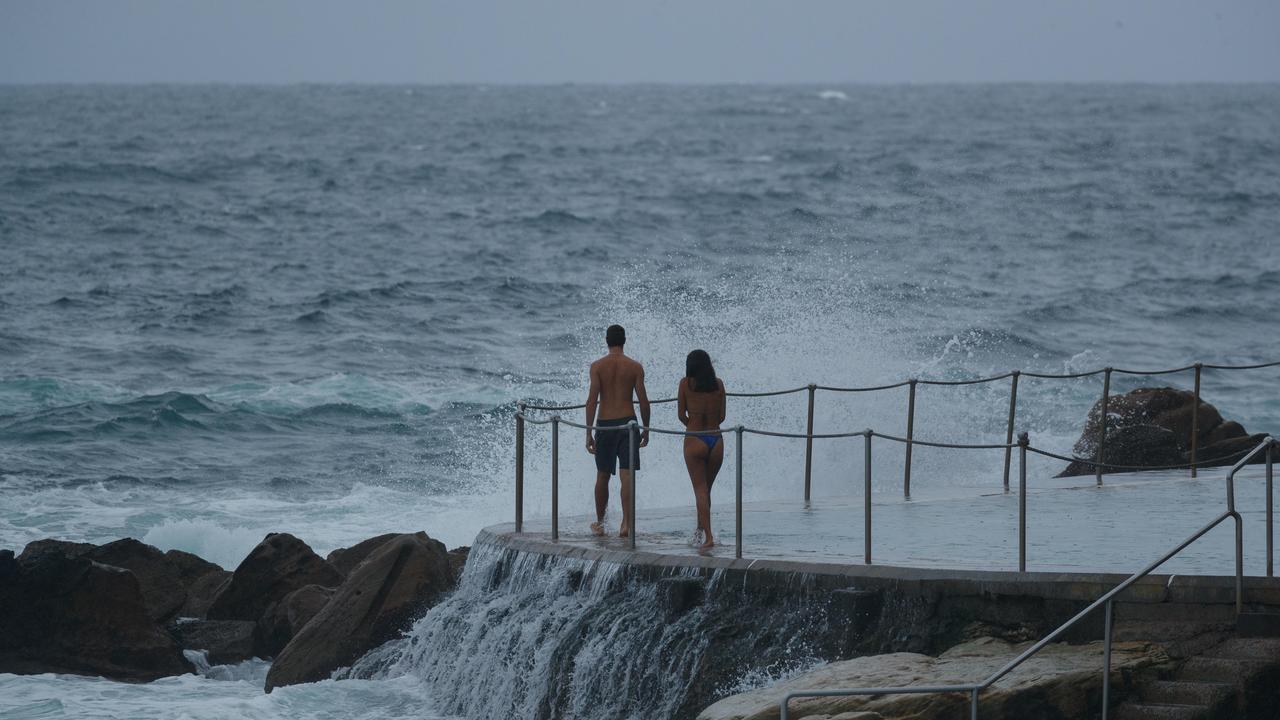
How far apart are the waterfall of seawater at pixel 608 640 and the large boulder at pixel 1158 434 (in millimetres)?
5870

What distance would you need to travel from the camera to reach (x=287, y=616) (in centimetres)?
1260

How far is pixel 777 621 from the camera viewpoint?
29.9ft

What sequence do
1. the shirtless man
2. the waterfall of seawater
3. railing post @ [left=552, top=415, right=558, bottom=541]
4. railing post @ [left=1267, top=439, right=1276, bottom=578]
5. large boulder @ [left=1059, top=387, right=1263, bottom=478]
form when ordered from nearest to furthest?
railing post @ [left=1267, top=439, right=1276, bottom=578] → the waterfall of seawater → railing post @ [left=552, top=415, right=558, bottom=541] → the shirtless man → large boulder @ [left=1059, top=387, right=1263, bottom=478]

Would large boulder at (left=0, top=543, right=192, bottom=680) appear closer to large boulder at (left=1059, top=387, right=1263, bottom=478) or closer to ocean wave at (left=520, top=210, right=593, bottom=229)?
large boulder at (left=1059, top=387, right=1263, bottom=478)

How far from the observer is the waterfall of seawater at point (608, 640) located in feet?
29.9

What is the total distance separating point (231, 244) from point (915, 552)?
33.7 metres

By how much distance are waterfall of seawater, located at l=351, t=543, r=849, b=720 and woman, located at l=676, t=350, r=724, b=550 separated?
720 millimetres

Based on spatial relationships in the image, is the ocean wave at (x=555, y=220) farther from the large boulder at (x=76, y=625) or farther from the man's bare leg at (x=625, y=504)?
the man's bare leg at (x=625, y=504)

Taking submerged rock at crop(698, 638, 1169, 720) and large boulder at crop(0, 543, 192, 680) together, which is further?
large boulder at crop(0, 543, 192, 680)

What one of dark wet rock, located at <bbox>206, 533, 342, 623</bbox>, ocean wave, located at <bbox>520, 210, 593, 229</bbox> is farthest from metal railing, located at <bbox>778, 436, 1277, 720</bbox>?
ocean wave, located at <bbox>520, 210, 593, 229</bbox>

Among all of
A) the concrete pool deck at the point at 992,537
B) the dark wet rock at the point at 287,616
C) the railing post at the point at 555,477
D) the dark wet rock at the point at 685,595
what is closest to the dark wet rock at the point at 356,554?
the dark wet rock at the point at 287,616

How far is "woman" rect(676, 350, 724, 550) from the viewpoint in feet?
33.7

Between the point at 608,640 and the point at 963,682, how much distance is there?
8.55 feet

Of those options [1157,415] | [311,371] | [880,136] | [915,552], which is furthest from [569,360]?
[880,136]
